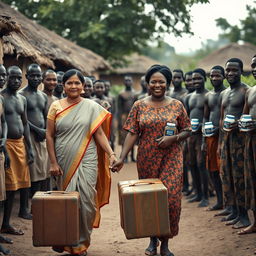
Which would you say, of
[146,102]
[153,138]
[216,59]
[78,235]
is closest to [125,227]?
[78,235]

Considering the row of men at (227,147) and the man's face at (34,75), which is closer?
the row of men at (227,147)

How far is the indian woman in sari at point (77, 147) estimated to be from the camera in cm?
550

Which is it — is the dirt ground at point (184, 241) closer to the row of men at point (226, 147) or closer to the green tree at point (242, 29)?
the row of men at point (226, 147)

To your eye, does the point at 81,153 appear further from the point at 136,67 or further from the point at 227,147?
the point at 136,67

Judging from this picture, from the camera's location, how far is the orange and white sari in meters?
5.50

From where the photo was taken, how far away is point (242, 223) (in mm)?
6609

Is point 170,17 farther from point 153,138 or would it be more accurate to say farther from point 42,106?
point 153,138

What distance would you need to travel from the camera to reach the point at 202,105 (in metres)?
8.29

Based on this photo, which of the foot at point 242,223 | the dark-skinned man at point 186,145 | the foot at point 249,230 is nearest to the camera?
the foot at point 249,230

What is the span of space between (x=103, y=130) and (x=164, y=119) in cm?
73

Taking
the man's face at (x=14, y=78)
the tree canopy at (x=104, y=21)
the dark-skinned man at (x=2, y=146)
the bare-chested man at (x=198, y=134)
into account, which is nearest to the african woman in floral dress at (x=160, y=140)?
the dark-skinned man at (x=2, y=146)

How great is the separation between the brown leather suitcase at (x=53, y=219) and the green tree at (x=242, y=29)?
23117 mm

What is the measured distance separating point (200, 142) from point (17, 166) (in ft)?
9.93

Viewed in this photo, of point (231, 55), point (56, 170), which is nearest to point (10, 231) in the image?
point (56, 170)
